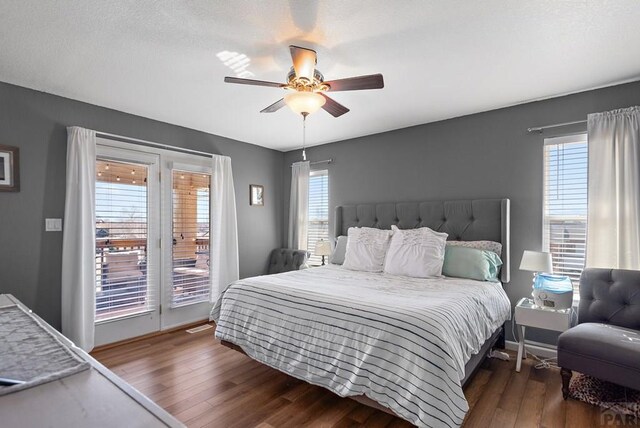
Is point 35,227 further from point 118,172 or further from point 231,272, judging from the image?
point 231,272

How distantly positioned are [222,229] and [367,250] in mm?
1953

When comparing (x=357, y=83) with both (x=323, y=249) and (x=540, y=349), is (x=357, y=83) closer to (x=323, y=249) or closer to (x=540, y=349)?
(x=323, y=249)

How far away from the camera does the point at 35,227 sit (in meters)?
2.99

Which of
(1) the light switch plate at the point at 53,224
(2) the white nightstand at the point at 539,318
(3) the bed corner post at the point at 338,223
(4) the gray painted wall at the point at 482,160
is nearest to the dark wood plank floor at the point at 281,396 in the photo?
(2) the white nightstand at the point at 539,318

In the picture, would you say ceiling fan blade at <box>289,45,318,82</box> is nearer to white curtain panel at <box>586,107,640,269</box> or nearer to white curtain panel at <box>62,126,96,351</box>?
white curtain panel at <box>62,126,96,351</box>

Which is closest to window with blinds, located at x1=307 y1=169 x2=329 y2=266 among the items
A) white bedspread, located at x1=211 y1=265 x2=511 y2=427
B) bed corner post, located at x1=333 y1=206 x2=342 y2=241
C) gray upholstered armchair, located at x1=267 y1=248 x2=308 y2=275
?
gray upholstered armchair, located at x1=267 y1=248 x2=308 y2=275

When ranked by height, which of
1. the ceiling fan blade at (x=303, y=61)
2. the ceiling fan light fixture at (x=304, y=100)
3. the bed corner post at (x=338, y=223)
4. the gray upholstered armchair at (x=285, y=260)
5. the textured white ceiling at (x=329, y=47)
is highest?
the textured white ceiling at (x=329, y=47)

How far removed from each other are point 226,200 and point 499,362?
354 cm

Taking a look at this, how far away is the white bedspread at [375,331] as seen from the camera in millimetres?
1751

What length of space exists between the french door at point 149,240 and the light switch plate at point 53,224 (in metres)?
0.31

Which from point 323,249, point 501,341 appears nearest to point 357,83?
point 323,249

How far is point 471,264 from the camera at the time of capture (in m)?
3.07

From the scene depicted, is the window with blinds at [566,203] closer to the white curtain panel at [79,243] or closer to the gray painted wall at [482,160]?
the gray painted wall at [482,160]

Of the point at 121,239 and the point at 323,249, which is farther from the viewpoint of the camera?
the point at 323,249
